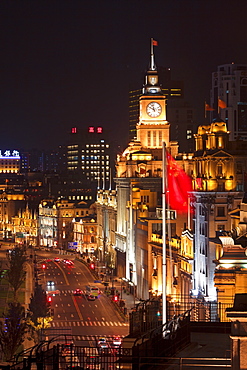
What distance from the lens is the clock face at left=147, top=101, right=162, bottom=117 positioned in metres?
142

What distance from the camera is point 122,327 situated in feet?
284

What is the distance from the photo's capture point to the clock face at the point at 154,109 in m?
142

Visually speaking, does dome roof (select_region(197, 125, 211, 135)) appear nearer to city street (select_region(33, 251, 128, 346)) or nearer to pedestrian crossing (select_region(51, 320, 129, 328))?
city street (select_region(33, 251, 128, 346))

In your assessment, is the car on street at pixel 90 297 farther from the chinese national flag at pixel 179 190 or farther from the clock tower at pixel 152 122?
the clock tower at pixel 152 122

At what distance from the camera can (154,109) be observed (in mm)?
142500

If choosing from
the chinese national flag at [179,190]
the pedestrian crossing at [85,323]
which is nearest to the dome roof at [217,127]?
the chinese national flag at [179,190]

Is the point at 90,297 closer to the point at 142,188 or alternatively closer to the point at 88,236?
the point at 142,188

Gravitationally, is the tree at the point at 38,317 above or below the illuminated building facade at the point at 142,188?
below

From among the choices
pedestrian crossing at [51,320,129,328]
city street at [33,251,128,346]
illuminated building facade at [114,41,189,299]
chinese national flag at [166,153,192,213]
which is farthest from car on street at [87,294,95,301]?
pedestrian crossing at [51,320,129,328]

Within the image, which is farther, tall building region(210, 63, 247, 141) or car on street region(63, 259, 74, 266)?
tall building region(210, 63, 247, 141)

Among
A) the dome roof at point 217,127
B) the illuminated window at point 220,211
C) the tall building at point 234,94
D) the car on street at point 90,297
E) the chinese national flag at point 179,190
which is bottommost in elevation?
the car on street at point 90,297

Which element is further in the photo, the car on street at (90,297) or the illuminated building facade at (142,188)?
the illuminated building facade at (142,188)

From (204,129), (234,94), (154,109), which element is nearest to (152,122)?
(154,109)

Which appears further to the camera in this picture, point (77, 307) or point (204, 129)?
point (77, 307)
